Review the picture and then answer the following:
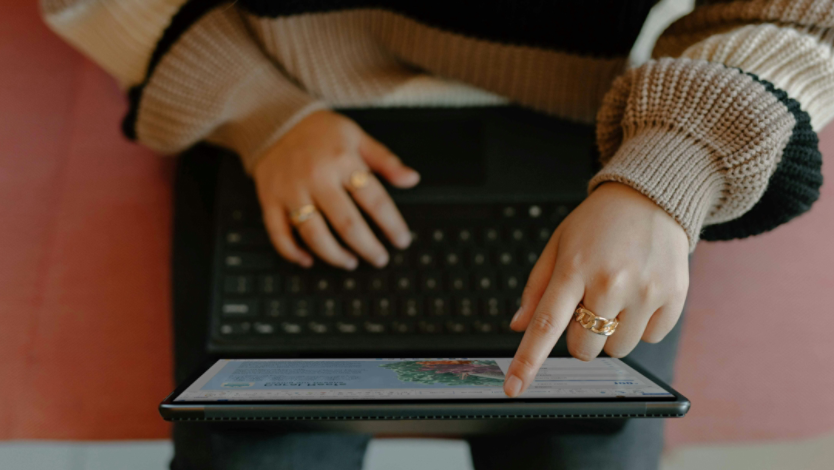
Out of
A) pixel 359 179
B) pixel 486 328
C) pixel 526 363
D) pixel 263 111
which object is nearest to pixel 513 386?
pixel 526 363

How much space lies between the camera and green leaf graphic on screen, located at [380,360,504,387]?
12.1 inches

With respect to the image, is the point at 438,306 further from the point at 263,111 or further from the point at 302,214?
the point at 263,111

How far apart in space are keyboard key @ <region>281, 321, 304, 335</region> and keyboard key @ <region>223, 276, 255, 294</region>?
0.14 ft

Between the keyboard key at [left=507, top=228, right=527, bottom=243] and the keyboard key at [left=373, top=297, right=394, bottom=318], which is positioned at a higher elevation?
the keyboard key at [left=507, top=228, right=527, bottom=243]

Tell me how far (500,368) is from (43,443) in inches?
21.2

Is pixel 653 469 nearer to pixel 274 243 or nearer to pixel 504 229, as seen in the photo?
pixel 504 229

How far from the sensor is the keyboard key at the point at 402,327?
0.41 m

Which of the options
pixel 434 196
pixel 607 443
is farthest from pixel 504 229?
pixel 607 443

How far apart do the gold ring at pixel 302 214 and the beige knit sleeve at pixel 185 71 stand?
0.07 m

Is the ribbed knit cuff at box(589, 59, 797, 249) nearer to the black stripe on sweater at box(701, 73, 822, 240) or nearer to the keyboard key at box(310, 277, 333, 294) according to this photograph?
the black stripe on sweater at box(701, 73, 822, 240)

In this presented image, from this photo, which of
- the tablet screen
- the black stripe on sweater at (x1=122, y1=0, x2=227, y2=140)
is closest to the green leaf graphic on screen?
the tablet screen

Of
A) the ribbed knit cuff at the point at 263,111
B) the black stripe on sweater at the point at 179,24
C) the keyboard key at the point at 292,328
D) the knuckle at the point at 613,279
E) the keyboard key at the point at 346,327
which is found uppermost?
the black stripe on sweater at the point at 179,24

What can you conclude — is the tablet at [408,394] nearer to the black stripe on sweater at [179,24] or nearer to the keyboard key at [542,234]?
the keyboard key at [542,234]

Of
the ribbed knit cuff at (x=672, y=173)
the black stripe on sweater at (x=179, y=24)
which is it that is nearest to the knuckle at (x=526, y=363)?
the ribbed knit cuff at (x=672, y=173)
